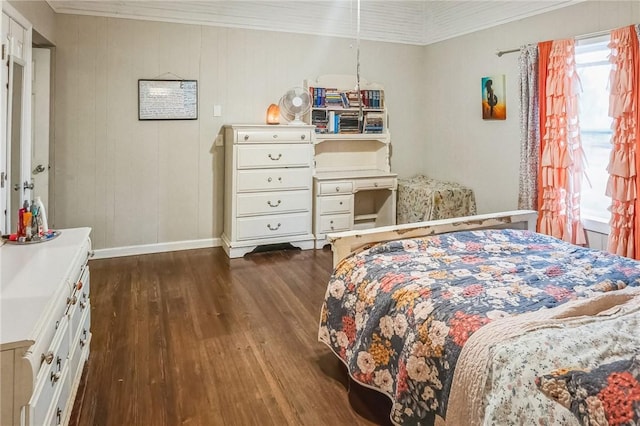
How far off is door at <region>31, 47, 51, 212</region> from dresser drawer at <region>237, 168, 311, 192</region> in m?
1.67

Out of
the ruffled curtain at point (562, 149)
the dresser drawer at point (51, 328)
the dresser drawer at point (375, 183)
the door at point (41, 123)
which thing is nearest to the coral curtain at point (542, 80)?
the ruffled curtain at point (562, 149)

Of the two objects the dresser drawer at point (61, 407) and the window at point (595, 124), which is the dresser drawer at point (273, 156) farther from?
the dresser drawer at point (61, 407)

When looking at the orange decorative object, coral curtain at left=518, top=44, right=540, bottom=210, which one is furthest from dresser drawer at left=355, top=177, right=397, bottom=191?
coral curtain at left=518, top=44, right=540, bottom=210

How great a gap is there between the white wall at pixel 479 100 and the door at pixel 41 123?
160 inches

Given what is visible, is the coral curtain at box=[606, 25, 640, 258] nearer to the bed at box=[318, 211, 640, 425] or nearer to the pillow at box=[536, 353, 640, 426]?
the bed at box=[318, 211, 640, 425]

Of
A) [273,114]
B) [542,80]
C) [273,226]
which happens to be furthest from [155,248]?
[542,80]

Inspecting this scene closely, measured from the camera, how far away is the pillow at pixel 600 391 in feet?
3.63

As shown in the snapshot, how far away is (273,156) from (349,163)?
124 cm

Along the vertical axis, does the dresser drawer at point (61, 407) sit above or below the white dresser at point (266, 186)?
below

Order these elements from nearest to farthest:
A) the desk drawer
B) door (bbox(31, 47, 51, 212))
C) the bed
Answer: the bed, the desk drawer, door (bbox(31, 47, 51, 212))

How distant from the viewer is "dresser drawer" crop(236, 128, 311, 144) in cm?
439

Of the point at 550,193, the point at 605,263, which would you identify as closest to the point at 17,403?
the point at 605,263

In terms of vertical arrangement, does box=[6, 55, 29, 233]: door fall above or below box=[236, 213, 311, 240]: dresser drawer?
above

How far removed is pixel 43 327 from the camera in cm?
140
